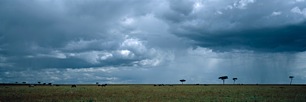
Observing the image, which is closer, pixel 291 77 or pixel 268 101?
pixel 268 101

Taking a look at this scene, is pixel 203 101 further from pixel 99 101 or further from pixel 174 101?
pixel 99 101

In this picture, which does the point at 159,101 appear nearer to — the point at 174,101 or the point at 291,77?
the point at 174,101

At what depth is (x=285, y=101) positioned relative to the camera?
35.6 metres

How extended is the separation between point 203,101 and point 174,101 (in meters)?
3.77

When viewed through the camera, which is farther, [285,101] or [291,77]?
[291,77]

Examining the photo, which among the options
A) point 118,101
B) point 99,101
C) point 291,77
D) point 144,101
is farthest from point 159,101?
point 291,77

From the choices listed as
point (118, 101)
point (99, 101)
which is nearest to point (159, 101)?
point (118, 101)

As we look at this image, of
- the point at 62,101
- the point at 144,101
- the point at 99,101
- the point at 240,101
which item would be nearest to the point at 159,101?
the point at 144,101

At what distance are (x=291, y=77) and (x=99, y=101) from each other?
19444cm

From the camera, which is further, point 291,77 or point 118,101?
point 291,77

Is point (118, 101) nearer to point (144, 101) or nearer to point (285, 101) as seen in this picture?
point (144, 101)

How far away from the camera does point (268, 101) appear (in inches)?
1412

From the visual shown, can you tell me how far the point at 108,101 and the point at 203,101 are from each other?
481 inches

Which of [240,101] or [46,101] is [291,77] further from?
[46,101]
